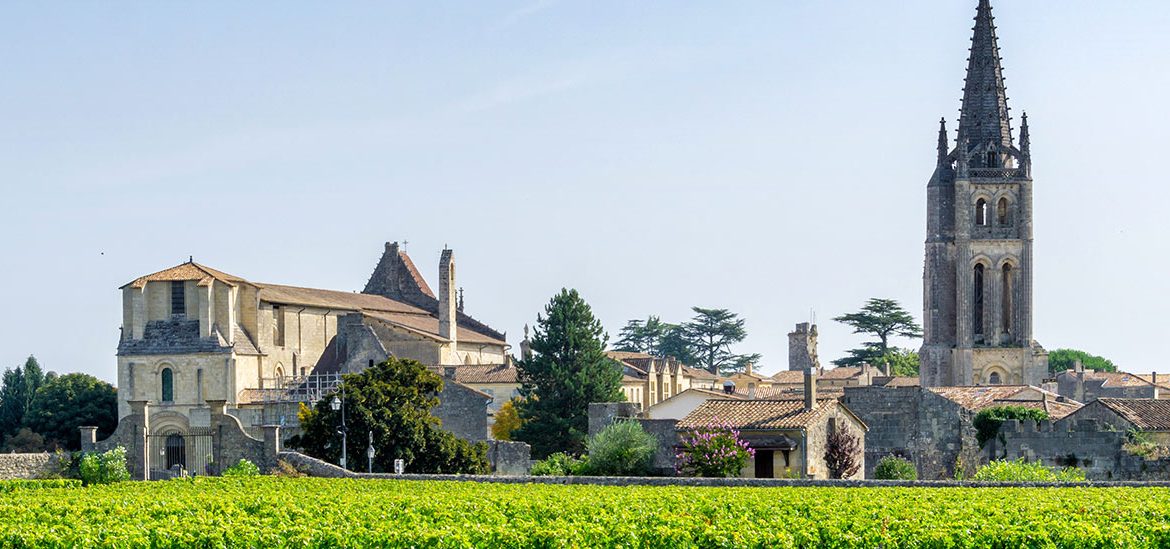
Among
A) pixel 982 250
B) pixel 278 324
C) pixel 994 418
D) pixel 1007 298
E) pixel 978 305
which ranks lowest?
pixel 994 418

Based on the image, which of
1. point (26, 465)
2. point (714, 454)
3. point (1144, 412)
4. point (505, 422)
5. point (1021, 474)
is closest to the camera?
point (1021, 474)

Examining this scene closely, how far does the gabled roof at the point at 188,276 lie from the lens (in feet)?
282

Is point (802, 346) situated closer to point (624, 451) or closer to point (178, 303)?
point (178, 303)

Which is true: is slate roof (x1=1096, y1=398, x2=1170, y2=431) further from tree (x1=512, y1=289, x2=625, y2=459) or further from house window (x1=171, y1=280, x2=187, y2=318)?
house window (x1=171, y1=280, x2=187, y2=318)

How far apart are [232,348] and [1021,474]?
2103 inches

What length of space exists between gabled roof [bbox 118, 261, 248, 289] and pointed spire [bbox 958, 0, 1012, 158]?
40241 millimetres

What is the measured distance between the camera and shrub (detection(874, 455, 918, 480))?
42809 millimetres

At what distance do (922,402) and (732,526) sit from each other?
23250 mm

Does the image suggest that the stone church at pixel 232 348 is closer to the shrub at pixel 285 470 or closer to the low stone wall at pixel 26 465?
the low stone wall at pixel 26 465

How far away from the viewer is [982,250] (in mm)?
93750

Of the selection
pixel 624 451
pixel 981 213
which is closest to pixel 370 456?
pixel 624 451

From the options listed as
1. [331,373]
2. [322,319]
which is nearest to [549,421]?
[331,373]

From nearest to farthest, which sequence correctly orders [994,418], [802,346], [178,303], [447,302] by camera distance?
1. [994,418]
2. [178,303]
3. [447,302]
4. [802,346]

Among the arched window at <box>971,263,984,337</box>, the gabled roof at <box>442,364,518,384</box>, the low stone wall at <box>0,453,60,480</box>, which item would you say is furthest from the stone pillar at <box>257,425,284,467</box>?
the arched window at <box>971,263,984,337</box>
